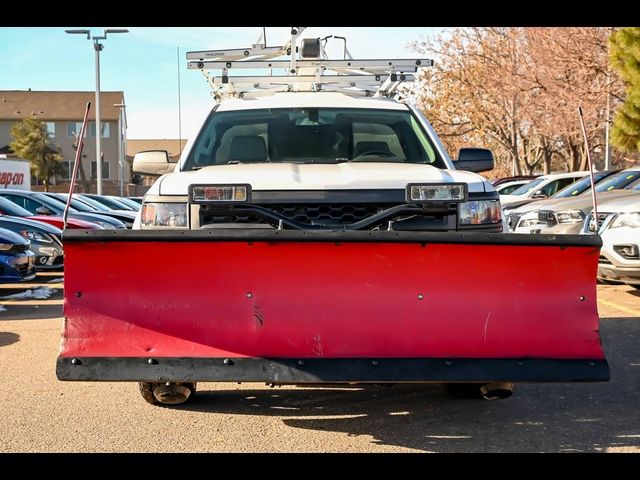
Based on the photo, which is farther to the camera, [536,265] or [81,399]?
[81,399]

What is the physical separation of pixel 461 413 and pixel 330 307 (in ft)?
4.89

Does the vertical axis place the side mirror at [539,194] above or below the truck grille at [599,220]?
above

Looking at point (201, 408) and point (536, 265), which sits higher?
point (536, 265)

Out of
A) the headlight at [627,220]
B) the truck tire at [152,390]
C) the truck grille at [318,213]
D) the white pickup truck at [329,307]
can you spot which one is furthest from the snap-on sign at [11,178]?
the white pickup truck at [329,307]

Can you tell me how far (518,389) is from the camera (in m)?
6.11

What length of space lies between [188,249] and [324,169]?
1282 mm

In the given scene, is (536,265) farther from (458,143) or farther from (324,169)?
(458,143)

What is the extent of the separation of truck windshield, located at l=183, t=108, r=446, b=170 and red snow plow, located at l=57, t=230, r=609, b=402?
1.77 m

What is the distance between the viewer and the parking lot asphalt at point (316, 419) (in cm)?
474

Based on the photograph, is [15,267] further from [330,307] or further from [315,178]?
[330,307]

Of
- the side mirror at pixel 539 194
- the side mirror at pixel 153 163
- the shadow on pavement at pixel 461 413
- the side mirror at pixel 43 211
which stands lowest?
the shadow on pavement at pixel 461 413

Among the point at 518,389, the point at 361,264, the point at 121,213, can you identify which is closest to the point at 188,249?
the point at 361,264

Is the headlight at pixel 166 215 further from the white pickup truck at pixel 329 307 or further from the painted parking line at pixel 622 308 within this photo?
the painted parking line at pixel 622 308

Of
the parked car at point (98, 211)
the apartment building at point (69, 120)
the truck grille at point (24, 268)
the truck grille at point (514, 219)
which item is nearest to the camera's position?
the truck grille at point (24, 268)
